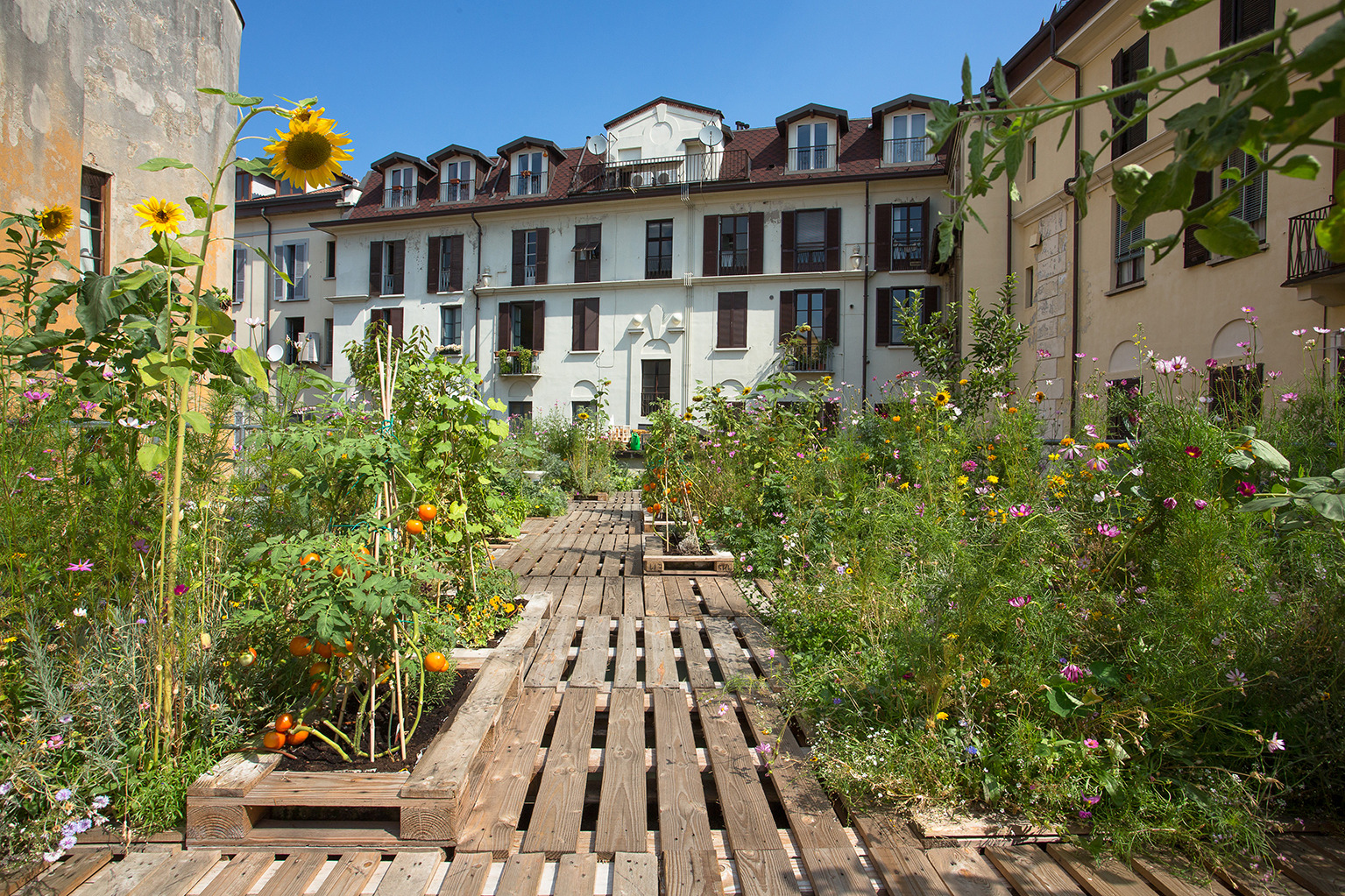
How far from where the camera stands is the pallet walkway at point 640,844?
183 centimetres

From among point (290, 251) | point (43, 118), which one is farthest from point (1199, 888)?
point (290, 251)

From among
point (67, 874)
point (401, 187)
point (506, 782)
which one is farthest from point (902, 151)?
point (67, 874)

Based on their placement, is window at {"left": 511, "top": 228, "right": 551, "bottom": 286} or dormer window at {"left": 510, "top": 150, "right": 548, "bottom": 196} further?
dormer window at {"left": 510, "top": 150, "right": 548, "bottom": 196}

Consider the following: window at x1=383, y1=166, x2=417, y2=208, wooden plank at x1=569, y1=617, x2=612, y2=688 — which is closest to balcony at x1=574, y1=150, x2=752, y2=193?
window at x1=383, y1=166, x2=417, y2=208

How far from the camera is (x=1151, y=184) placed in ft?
2.41

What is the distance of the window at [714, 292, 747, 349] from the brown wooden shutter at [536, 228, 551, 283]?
550cm

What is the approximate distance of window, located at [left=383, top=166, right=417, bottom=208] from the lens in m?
23.0

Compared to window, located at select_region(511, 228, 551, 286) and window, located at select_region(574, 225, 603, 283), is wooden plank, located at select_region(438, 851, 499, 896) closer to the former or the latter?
window, located at select_region(574, 225, 603, 283)

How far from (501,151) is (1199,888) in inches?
935

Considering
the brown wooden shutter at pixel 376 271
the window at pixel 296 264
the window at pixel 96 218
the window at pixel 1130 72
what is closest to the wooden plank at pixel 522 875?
the window at pixel 96 218

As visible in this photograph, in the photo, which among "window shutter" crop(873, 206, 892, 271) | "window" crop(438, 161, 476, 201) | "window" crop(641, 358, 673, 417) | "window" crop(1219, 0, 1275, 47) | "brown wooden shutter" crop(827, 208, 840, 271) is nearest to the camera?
"window" crop(1219, 0, 1275, 47)

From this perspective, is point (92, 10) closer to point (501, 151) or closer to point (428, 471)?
point (428, 471)

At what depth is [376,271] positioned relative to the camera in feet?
75.0

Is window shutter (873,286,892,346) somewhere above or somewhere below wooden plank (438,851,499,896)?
above
